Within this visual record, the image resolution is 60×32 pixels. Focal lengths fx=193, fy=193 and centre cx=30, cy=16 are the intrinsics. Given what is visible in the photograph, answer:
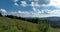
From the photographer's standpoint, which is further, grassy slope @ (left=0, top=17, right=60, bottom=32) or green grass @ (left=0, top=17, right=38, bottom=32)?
grassy slope @ (left=0, top=17, right=60, bottom=32)

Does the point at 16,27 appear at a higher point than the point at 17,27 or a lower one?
higher

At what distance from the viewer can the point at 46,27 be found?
33.9 meters

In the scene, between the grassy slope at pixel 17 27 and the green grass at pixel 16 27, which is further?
the grassy slope at pixel 17 27

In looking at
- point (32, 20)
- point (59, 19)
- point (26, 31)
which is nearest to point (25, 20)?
point (32, 20)

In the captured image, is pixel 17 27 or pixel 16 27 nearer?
pixel 16 27

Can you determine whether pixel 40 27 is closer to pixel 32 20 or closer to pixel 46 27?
pixel 46 27

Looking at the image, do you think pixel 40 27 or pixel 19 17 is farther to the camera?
pixel 19 17

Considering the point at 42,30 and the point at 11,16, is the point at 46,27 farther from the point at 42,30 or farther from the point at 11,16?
the point at 11,16

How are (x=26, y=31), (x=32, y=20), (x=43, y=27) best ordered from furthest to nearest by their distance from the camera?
(x=32, y=20)
(x=26, y=31)
(x=43, y=27)

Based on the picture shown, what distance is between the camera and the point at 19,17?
208 ft

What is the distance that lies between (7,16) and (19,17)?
13.5 feet

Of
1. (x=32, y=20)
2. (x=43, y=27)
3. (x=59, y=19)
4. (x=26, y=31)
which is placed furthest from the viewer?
(x=59, y=19)

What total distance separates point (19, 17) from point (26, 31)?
27009mm

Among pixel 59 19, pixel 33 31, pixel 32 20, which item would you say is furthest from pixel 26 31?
pixel 59 19
